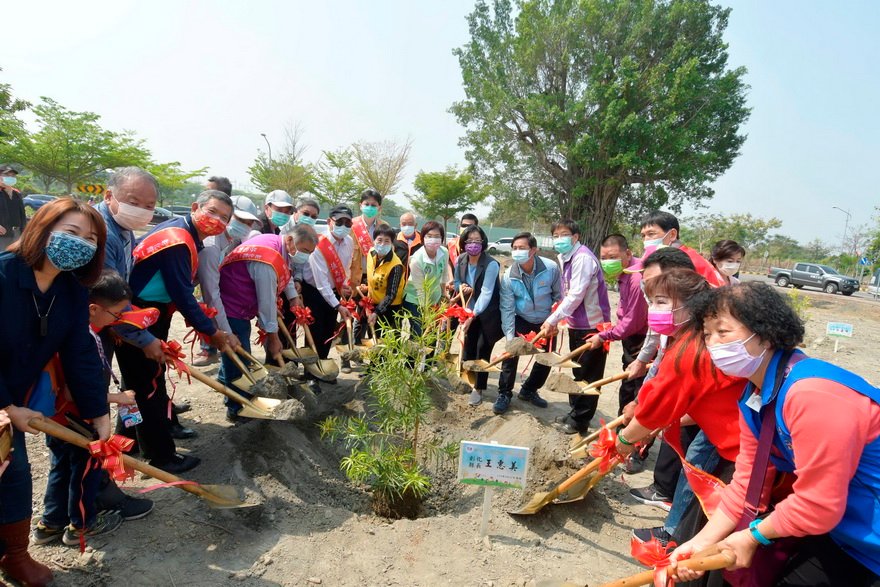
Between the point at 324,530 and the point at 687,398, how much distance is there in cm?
215

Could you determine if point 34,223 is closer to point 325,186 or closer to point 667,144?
point 667,144

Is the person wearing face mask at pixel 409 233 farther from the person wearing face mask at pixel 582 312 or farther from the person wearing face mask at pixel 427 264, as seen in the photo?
the person wearing face mask at pixel 582 312

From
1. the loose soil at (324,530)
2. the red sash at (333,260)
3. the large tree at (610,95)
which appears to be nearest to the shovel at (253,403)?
the loose soil at (324,530)

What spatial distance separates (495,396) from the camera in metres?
5.23

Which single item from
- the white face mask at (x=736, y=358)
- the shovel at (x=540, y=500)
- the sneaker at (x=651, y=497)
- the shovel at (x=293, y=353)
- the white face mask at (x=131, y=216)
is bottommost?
the sneaker at (x=651, y=497)

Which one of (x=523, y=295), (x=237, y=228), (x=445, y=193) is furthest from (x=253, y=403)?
(x=445, y=193)

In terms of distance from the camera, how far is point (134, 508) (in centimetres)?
259

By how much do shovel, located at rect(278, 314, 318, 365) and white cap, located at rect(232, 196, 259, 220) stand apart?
3.21 ft

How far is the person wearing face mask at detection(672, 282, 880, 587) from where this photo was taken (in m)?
1.39

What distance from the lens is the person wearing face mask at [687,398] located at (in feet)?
6.37

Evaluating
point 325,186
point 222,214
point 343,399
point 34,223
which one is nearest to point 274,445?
point 343,399

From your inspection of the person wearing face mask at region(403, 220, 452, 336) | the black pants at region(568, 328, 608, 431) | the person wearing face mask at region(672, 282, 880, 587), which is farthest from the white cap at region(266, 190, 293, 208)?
the person wearing face mask at region(672, 282, 880, 587)

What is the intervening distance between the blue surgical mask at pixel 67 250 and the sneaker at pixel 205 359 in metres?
3.66

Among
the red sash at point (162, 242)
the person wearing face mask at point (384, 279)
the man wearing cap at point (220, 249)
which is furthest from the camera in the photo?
the person wearing face mask at point (384, 279)
